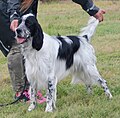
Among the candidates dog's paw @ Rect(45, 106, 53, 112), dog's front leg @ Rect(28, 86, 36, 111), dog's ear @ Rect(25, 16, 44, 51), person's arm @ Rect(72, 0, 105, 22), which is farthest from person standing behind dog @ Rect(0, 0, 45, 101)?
dog's paw @ Rect(45, 106, 53, 112)

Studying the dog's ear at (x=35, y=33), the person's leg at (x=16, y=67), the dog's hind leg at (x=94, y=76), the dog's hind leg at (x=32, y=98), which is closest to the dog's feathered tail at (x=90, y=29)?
the dog's hind leg at (x=94, y=76)

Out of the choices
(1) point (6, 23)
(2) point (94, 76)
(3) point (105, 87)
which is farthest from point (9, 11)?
(3) point (105, 87)

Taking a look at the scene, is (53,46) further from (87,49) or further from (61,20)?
(61,20)

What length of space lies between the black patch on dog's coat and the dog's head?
0.56 metres

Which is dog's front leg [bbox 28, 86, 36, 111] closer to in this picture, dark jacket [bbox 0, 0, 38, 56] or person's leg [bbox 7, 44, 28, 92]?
person's leg [bbox 7, 44, 28, 92]

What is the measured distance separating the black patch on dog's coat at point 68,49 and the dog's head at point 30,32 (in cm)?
56

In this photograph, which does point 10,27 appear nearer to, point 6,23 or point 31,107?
point 6,23

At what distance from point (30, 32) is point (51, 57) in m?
0.55

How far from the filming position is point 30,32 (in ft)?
19.5

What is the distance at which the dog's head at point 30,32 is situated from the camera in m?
5.87

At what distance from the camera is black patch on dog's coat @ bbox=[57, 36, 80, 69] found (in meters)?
6.54

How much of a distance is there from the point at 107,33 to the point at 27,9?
7.74 metres

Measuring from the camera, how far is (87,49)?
22.8 feet

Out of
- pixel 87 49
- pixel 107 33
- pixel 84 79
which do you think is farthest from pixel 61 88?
pixel 107 33
